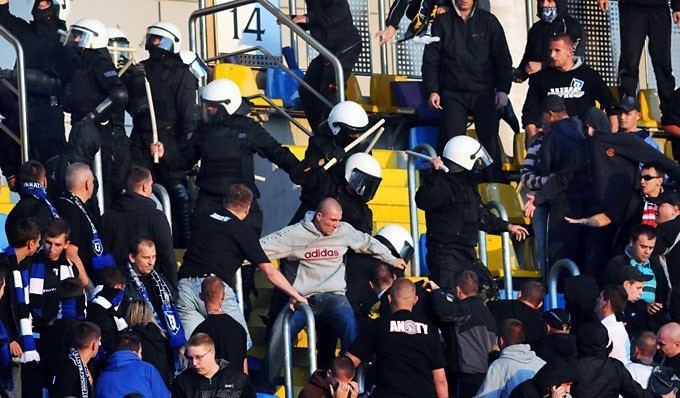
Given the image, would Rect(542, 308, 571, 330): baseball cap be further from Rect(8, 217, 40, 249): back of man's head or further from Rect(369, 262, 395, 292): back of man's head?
Rect(8, 217, 40, 249): back of man's head

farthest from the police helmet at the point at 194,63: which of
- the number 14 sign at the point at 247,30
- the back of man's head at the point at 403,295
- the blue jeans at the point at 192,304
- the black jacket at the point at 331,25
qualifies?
the back of man's head at the point at 403,295

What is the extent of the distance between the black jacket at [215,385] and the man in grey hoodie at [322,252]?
5.96ft

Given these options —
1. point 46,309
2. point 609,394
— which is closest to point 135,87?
point 46,309

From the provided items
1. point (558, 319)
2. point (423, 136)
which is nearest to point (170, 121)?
point (423, 136)

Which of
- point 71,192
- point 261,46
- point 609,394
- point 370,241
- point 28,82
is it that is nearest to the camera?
point 609,394

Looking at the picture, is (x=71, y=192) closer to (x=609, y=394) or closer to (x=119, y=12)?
(x=609, y=394)

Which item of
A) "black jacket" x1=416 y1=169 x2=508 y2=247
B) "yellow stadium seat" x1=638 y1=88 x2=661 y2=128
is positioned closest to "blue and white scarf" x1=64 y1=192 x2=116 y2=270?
"black jacket" x1=416 y1=169 x2=508 y2=247

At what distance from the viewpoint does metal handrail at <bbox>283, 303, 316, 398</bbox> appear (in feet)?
45.4

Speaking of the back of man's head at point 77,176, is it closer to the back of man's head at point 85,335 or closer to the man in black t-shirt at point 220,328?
the man in black t-shirt at point 220,328

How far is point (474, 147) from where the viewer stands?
623 inches

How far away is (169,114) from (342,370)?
4445 millimetres

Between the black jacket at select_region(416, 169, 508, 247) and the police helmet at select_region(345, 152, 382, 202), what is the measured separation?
33 centimetres

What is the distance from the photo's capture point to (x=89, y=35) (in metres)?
16.4

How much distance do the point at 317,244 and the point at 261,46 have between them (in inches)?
213
